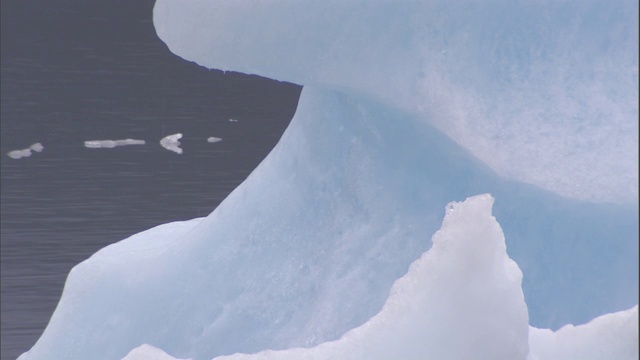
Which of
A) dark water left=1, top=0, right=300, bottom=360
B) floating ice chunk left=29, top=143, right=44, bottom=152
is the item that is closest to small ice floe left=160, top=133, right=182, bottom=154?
dark water left=1, top=0, right=300, bottom=360

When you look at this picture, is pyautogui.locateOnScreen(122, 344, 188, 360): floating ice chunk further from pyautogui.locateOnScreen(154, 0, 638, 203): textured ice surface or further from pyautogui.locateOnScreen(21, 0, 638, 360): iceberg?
pyautogui.locateOnScreen(154, 0, 638, 203): textured ice surface

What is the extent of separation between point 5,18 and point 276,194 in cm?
632

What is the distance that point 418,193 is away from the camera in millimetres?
1053

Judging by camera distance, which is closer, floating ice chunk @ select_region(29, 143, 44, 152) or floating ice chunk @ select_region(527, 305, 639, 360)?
floating ice chunk @ select_region(527, 305, 639, 360)

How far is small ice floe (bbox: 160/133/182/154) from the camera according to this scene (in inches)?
215

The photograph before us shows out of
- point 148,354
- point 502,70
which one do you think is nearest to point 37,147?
point 148,354

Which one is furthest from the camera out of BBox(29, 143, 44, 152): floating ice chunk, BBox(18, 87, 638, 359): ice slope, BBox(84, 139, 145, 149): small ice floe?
BBox(84, 139, 145, 149): small ice floe

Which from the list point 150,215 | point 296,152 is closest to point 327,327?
point 296,152

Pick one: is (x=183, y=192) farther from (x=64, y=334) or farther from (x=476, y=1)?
(x=476, y=1)

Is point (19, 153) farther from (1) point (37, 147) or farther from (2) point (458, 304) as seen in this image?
(2) point (458, 304)

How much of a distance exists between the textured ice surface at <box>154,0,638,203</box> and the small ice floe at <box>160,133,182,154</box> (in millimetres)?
4467

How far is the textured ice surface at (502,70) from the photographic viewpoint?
0.91 metres

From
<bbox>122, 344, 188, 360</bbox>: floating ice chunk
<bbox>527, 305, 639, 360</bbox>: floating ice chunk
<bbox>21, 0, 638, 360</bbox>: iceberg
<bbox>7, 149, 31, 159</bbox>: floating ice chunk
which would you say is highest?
<bbox>7, 149, 31, 159</bbox>: floating ice chunk

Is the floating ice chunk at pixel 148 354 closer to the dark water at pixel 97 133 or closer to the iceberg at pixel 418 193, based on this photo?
the iceberg at pixel 418 193
